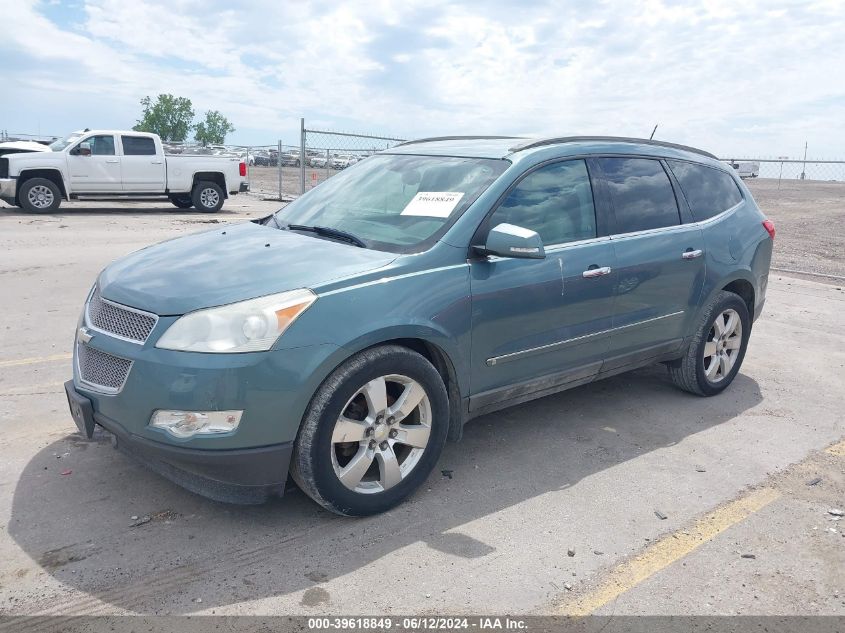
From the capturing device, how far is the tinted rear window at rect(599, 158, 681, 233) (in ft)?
15.3

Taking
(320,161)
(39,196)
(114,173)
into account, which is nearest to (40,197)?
(39,196)

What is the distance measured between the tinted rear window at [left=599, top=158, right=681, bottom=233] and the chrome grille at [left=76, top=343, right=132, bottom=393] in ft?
9.80

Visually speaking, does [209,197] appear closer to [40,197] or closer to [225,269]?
[40,197]

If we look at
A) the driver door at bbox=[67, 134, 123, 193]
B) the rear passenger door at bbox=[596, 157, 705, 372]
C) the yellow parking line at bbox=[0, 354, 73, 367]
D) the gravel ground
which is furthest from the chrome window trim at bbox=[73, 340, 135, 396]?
the driver door at bbox=[67, 134, 123, 193]

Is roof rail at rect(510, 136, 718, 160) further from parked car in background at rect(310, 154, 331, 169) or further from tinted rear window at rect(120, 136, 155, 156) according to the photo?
parked car in background at rect(310, 154, 331, 169)

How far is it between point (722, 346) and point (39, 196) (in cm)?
1546

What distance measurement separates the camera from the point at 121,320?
3.37 m

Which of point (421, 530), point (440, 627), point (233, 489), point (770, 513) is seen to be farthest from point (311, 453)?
point (770, 513)

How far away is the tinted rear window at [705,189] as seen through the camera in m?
5.23

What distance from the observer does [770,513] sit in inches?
147

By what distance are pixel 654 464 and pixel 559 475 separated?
0.62 metres

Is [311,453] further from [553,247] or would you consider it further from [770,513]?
[770,513]

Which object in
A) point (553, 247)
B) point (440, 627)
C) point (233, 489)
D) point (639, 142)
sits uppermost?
point (639, 142)

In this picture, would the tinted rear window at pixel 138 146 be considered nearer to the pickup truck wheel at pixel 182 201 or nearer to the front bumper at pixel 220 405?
the pickup truck wheel at pixel 182 201
